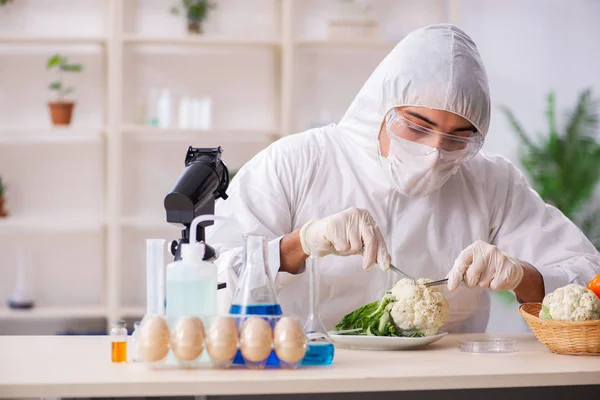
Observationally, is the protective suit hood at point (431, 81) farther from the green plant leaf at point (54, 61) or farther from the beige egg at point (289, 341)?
the green plant leaf at point (54, 61)

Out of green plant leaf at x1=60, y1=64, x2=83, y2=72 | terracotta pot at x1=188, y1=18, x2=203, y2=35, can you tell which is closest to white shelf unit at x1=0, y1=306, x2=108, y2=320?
green plant leaf at x1=60, y1=64, x2=83, y2=72

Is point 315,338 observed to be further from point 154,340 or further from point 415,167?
point 415,167

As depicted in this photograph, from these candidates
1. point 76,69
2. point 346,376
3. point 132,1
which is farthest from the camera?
point 132,1

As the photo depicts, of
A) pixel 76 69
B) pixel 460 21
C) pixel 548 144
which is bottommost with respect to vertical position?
pixel 548 144

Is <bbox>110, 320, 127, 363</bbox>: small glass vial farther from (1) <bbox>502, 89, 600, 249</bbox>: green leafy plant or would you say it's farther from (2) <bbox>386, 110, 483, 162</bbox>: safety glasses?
(1) <bbox>502, 89, 600, 249</bbox>: green leafy plant

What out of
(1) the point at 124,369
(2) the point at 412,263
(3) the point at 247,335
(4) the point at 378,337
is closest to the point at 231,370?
(3) the point at 247,335

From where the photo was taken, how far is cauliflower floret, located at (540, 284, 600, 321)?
1.49 meters

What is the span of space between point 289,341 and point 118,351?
300mm

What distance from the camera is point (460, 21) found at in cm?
468

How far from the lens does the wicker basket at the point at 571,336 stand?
148 centimetres

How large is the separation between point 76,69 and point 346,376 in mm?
3164

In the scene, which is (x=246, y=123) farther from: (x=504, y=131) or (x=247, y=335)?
(x=247, y=335)

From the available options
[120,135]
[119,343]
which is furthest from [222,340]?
[120,135]

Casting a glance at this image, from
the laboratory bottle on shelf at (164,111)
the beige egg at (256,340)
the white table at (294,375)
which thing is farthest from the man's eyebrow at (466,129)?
the laboratory bottle on shelf at (164,111)
